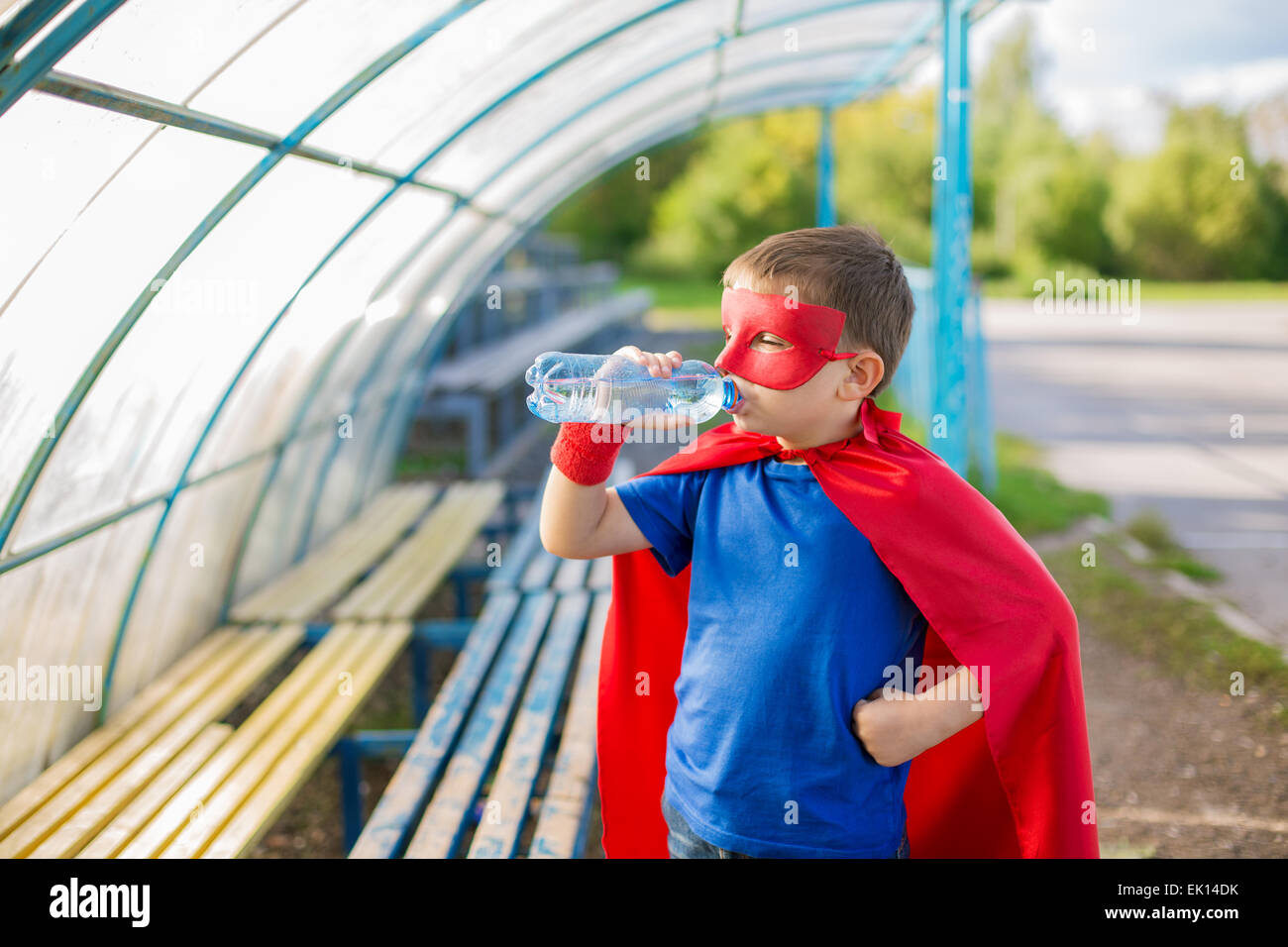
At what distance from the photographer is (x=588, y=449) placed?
1895 millimetres

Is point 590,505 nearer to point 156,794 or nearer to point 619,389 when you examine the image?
point 619,389

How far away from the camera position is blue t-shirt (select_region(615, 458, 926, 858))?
1901mm

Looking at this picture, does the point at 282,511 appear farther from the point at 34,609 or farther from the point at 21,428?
the point at 21,428

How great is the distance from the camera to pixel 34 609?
11.7 ft

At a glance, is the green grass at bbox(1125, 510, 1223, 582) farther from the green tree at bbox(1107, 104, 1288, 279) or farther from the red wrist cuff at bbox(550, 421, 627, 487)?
the green tree at bbox(1107, 104, 1288, 279)

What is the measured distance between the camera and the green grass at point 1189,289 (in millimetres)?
33906

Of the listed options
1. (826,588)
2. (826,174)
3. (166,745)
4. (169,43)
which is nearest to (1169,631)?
(826,588)

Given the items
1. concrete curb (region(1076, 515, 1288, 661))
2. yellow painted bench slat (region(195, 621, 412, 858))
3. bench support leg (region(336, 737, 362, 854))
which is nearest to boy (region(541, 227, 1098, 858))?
yellow painted bench slat (region(195, 621, 412, 858))

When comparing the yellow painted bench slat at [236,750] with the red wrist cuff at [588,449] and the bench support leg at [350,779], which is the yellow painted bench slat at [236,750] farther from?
the red wrist cuff at [588,449]

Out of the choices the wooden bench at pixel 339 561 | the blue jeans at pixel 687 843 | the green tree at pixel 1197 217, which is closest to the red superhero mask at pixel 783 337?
the blue jeans at pixel 687 843

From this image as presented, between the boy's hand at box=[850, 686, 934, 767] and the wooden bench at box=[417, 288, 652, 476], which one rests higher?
the wooden bench at box=[417, 288, 652, 476]

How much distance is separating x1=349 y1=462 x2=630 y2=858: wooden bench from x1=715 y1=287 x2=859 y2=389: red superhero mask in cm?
187

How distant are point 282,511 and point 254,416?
98 centimetres

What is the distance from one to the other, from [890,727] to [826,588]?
25cm
